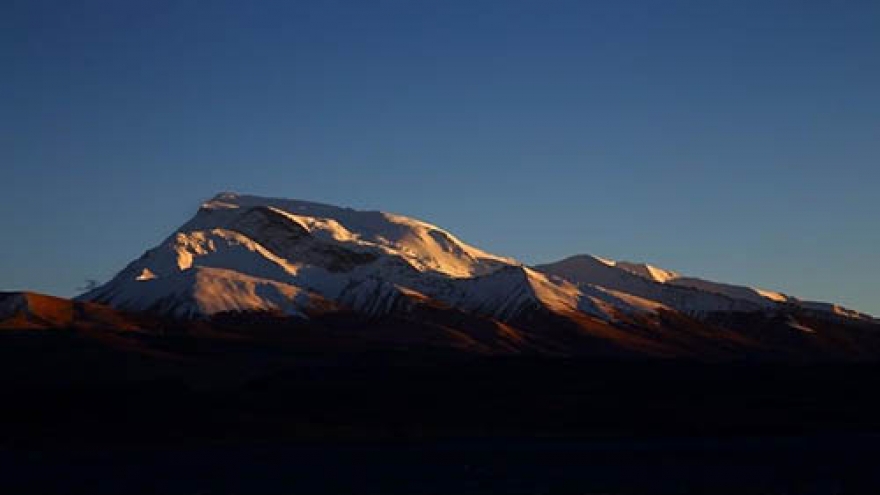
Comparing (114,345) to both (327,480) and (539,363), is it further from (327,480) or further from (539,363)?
(327,480)

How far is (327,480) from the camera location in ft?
287

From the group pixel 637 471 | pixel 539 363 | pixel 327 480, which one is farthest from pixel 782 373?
pixel 327 480

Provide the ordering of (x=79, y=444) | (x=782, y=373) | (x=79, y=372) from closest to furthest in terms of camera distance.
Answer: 1. (x=79, y=444)
2. (x=782, y=373)
3. (x=79, y=372)

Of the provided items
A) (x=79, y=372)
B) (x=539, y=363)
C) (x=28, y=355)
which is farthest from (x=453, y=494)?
(x=28, y=355)

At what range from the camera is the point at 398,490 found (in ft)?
258

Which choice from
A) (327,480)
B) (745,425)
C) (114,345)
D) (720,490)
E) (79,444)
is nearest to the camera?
(720,490)

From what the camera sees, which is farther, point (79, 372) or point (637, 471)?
point (79, 372)

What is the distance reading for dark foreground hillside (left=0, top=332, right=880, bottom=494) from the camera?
87000 mm

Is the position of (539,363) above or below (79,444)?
above

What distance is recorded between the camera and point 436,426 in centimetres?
13425

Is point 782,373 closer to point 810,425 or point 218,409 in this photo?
point 810,425

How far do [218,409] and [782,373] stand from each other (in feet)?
229

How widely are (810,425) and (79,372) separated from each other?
94.7 meters

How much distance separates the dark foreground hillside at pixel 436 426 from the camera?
87.0 metres
